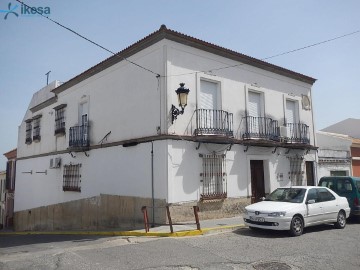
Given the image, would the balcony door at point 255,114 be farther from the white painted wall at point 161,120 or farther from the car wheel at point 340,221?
the car wheel at point 340,221

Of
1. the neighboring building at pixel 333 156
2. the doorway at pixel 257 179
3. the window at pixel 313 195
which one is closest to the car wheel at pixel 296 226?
the window at pixel 313 195

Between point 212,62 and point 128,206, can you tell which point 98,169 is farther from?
point 212,62

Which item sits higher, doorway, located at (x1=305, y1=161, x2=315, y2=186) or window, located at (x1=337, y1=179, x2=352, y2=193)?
doorway, located at (x1=305, y1=161, x2=315, y2=186)

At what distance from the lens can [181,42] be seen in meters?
11.5

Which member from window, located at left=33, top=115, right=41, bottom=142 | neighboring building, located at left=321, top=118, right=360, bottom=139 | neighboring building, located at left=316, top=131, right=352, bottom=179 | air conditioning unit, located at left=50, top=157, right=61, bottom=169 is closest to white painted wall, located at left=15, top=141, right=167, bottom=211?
air conditioning unit, located at left=50, top=157, right=61, bottom=169

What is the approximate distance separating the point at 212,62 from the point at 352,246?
8176mm

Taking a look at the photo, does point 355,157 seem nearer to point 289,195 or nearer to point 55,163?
point 289,195

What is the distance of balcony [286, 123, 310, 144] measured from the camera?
15278 millimetres

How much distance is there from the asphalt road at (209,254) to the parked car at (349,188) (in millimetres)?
2432

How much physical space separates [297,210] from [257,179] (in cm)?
534

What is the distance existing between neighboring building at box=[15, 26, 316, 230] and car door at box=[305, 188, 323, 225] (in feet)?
11.6

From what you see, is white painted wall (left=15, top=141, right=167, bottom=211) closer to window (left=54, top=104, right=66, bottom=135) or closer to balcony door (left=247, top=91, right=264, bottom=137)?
window (left=54, top=104, right=66, bottom=135)

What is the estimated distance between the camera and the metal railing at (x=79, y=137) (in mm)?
14688

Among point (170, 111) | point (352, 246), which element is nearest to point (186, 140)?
point (170, 111)
